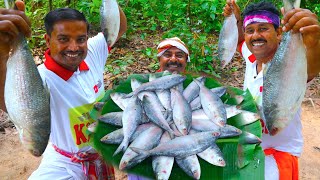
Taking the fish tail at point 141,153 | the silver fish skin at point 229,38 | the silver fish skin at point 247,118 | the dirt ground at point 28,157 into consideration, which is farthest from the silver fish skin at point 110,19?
the dirt ground at point 28,157

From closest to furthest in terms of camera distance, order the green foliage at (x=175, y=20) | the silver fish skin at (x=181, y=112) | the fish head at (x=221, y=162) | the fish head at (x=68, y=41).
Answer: the fish head at (x=221, y=162)
the silver fish skin at (x=181, y=112)
the fish head at (x=68, y=41)
the green foliage at (x=175, y=20)

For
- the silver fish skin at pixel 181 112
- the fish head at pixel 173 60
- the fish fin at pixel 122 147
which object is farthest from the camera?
the fish head at pixel 173 60

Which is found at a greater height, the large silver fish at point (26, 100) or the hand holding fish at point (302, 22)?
the hand holding fish at point (302, 22)

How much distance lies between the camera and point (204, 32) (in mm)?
7633

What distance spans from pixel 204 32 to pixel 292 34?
5.70 metres

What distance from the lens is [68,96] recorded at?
2855 mm

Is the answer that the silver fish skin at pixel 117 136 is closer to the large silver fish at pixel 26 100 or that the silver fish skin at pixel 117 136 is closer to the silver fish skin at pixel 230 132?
the large silver fish at pixel 26 100

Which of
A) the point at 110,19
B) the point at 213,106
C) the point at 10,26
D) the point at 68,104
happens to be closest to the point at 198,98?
the point at 213,106

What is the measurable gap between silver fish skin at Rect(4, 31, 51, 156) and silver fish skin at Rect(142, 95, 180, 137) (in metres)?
0.66

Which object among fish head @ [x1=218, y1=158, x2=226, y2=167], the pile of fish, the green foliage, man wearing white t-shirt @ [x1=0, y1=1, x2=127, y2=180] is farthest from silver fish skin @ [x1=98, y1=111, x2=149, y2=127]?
the green foliage

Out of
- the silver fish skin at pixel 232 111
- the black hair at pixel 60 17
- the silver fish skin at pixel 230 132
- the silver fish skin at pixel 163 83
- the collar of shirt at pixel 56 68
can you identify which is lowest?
the silver fish skin at pixel 230 132

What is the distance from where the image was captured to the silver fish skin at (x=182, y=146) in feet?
6.81

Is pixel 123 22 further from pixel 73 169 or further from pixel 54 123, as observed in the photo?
A: pixel 73 169

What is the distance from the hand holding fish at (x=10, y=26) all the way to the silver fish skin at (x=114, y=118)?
0.68 meters
